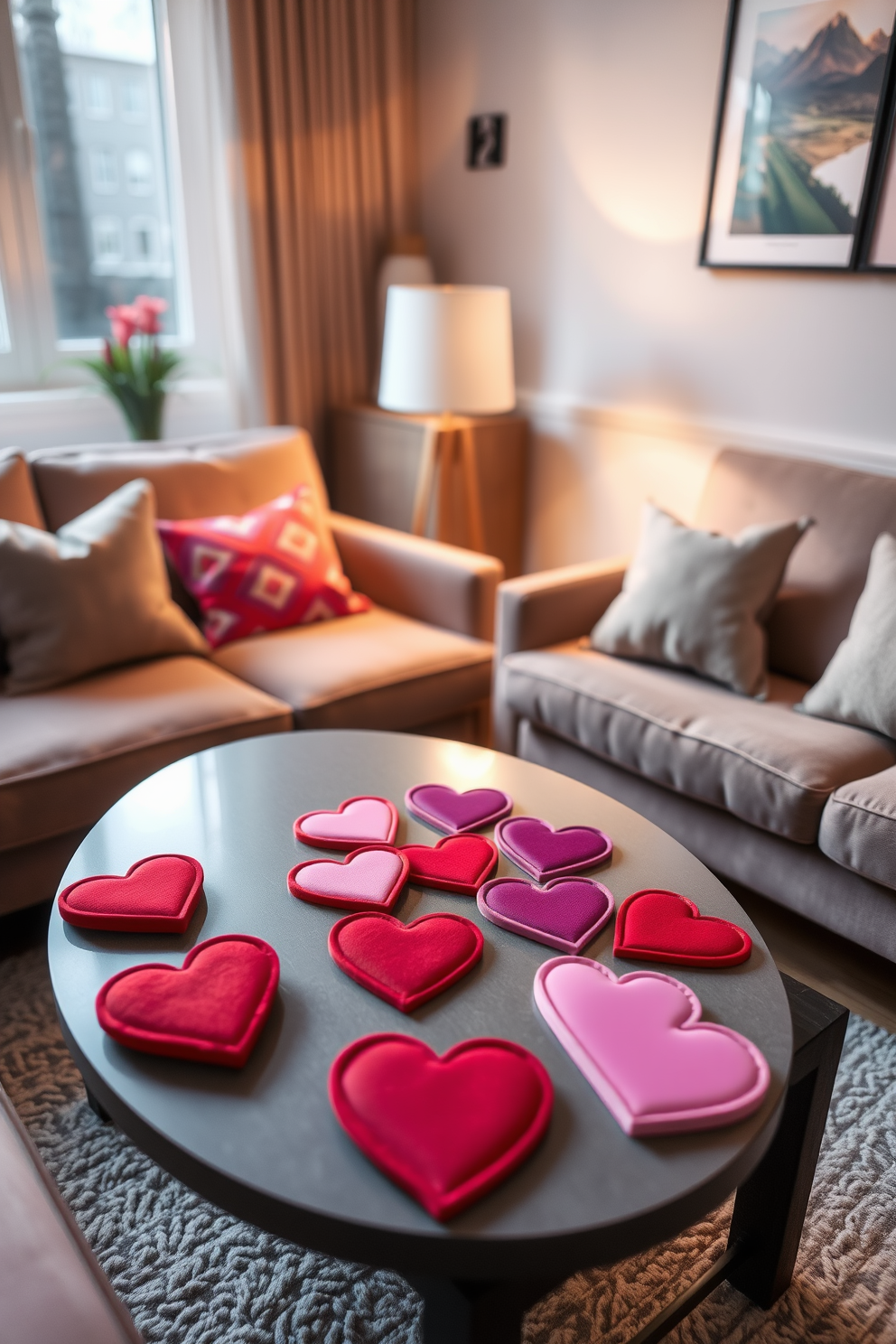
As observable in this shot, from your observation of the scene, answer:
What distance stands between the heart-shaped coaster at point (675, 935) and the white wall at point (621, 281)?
Result: 1.52 meters

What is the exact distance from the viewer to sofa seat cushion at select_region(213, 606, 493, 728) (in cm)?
214

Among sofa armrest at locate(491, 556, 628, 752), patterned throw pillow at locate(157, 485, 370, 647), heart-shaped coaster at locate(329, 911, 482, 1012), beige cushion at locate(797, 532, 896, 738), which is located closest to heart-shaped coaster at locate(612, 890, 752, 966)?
heart-shaped coaster at locate(329, 911, 482, 1012)

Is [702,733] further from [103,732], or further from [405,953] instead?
[103,732]

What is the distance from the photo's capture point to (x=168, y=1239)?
130 cm

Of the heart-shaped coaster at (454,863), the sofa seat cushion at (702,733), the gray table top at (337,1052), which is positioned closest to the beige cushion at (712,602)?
the sofa seat cushion at (702,733)

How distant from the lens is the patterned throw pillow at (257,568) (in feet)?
7.73

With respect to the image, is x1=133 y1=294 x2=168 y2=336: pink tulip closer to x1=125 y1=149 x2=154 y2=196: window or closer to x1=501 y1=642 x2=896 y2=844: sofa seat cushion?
x1=125 y1=149 x2=154 y2=196: window

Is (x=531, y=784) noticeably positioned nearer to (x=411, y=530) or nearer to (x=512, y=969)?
(x=512, y=969)

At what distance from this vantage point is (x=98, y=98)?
2746 mm

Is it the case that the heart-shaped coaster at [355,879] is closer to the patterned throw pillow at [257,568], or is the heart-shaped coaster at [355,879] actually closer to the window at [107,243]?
the patterned throw pillow at [257,568]

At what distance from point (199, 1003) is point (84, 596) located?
1.27 metres

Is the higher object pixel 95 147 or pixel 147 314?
pixel 95 147

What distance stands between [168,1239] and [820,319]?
2314 millimetres

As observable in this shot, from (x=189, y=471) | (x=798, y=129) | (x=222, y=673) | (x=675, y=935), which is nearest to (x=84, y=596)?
(x=222, y=673)
